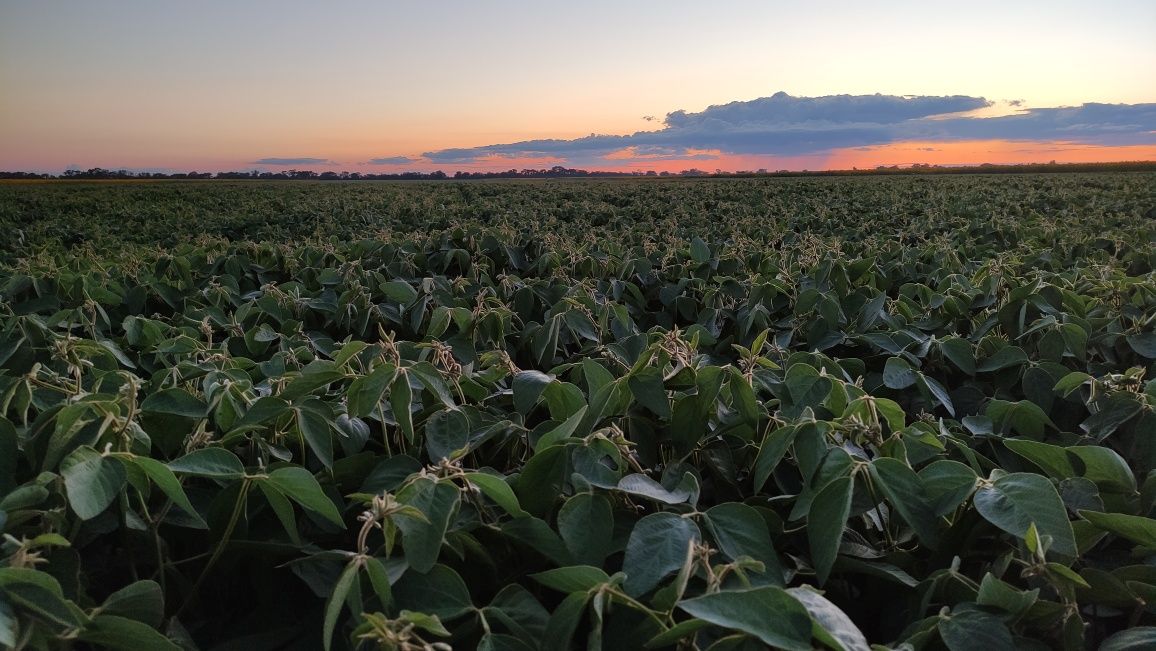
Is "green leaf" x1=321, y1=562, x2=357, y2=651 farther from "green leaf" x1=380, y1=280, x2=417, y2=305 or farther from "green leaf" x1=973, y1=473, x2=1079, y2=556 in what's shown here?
"green leaf" x1=380, y1=280, x2=417, y2=305

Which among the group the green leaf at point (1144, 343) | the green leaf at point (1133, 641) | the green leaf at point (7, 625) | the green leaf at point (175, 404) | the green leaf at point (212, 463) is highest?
the green leaf at point (175, 404)

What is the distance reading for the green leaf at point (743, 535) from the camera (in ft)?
3.09

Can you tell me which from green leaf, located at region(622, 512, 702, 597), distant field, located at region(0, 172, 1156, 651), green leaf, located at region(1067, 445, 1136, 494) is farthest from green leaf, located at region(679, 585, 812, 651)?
green leaf, located at region(1067, 445, 1136, 494)

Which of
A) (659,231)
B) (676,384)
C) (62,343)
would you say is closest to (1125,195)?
(659,231)

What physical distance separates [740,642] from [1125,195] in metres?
13.8

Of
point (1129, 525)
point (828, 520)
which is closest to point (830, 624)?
point (828, 520)

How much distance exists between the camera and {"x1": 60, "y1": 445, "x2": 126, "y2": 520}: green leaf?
0.86 metres

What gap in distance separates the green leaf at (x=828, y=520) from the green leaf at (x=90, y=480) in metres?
0.91

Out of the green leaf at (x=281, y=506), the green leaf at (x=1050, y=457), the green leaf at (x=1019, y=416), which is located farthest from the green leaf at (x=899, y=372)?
the green leaf at (x=281, y=506)

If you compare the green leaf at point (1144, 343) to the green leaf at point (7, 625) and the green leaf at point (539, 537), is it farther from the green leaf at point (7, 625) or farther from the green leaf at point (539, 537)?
the green leaf at point (7, 625)

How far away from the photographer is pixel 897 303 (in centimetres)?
278

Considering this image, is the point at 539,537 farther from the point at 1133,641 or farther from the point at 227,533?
the point at 1133,641

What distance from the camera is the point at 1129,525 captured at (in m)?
0.95

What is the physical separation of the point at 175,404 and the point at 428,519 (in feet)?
2.14
